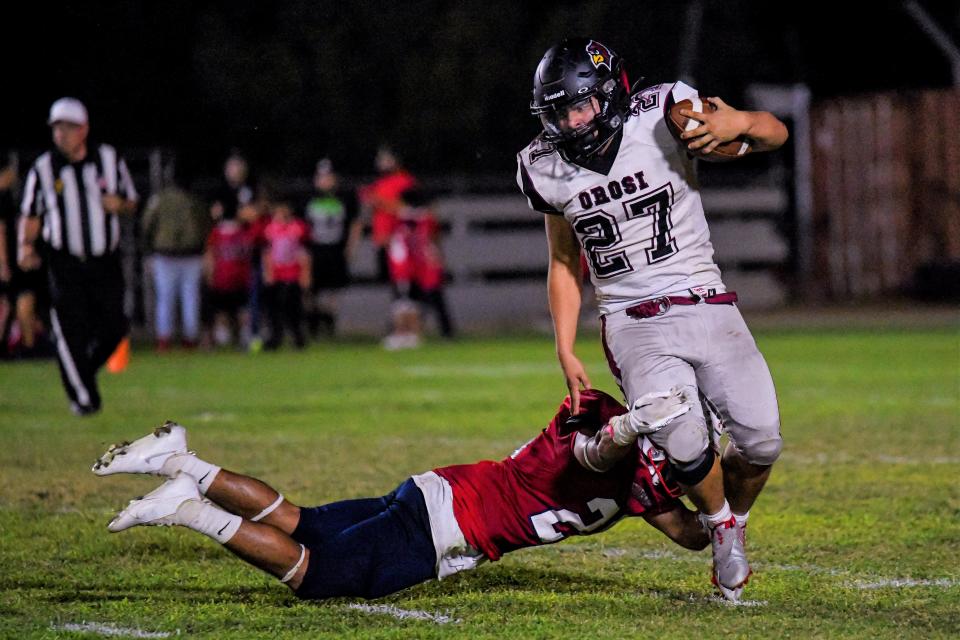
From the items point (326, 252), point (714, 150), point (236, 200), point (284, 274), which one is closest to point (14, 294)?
point (236, 200)

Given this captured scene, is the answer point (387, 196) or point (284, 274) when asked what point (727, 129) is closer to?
point (387, 196)

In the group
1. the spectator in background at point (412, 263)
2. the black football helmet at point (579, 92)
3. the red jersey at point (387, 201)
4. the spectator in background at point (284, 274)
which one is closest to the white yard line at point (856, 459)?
the black football helmet at point (579, 92)

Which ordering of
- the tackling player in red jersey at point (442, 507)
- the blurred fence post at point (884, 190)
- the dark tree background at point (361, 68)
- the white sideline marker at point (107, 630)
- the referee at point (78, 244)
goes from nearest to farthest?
the white sideline marker at point (107, 630) → the tackling player in red jersey at point (442, 507) → the referee at point (78, 244) → the blurred fence post at point (884, 190) → the dark tree background at point (361, 68)

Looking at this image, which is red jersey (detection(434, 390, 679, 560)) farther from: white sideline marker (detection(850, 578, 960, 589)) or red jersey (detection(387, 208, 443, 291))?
red jersey (detection(387, 208, 443, 291))

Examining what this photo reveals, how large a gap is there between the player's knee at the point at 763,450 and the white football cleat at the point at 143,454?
5.44ft

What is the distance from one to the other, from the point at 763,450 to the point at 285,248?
11.2 metres

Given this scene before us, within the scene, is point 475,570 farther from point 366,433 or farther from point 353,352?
point 353,352

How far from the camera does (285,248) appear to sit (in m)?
15.1

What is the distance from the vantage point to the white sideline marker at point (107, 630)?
12.7 ft

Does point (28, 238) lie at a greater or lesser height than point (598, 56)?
lesser

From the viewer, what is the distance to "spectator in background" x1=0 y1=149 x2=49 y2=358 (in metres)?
13.2

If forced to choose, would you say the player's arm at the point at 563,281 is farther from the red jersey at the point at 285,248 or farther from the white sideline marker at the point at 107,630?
the red jersey at the point at 285,248

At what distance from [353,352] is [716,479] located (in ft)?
33.3

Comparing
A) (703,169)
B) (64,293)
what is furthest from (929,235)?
(64,293)
